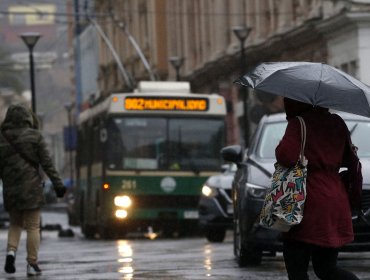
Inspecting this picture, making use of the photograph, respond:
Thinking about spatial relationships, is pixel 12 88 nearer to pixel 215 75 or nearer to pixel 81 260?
pixel 215 75

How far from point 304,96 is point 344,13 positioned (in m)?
33.9

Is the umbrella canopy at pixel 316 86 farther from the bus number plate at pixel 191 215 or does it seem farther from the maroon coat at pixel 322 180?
the bus number plate at pixel 191 215

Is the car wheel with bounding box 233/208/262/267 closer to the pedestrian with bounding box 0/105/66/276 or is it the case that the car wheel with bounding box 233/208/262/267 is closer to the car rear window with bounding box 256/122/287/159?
the car rear window with bounding box 256/122/287/159

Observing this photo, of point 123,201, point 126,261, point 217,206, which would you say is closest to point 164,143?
point 123,201

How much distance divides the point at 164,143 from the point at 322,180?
1931 cm

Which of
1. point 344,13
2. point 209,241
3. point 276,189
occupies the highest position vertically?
point 344,13

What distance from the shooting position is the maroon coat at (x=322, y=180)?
30.3 ft

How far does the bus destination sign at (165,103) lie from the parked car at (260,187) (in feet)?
38.2

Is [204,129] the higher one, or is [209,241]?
[204,129]

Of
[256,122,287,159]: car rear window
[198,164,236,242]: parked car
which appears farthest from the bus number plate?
[256,122,287,159]: car rear window

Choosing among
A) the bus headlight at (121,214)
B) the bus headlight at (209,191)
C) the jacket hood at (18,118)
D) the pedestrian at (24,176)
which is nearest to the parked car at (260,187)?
the pedestrian at (24,176)

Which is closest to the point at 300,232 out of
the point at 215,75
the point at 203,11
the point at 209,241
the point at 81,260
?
the point at 81,260

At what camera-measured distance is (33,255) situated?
15.6 meters

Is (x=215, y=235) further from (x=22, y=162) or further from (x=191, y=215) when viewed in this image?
(x=22, y=162)
